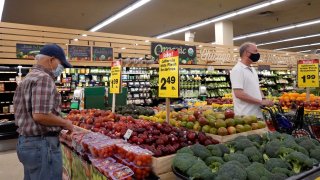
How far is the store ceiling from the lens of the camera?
1138 centimetres

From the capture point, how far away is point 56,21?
559 inches

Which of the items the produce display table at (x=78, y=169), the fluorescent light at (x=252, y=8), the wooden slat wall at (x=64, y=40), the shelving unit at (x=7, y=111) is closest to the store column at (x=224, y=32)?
the fluorescent light at (x=252, y=8)

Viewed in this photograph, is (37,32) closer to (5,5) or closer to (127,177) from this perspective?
(5,5)

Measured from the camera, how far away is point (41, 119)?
232 centimetres

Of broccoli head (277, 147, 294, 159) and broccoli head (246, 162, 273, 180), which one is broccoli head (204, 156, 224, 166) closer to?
broccoli head (246, 162, 273, 180)

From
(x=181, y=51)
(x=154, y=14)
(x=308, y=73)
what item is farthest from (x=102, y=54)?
(x=308, y=73)

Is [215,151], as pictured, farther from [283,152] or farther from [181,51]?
[181,51]

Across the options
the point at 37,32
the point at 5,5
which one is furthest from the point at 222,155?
the point at 5,5

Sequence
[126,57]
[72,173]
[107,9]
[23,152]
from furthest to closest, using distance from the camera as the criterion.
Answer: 1. [107,9]
2. [126,57]
3. [72,173]
4. [23,152]

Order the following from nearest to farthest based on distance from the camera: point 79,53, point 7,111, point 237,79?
point 237,79 < point 7,111 < point 79,53

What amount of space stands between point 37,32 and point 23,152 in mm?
7139

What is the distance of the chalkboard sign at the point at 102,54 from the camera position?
30.7 ft

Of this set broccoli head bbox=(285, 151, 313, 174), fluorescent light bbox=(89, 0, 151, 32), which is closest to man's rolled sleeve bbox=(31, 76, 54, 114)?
broccoli head bbox=(285, 151, 313, 174)

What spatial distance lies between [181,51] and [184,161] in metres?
9.21
